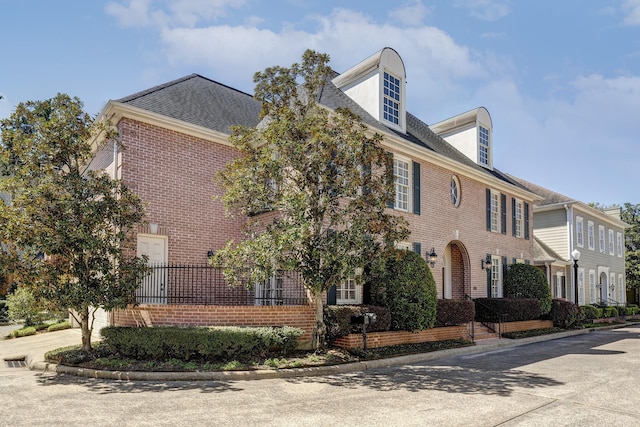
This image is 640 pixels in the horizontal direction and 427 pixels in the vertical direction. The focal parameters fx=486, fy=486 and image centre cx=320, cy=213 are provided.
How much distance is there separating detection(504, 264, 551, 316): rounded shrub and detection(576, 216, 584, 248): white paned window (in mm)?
8978

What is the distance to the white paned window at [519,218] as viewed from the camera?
2197cm

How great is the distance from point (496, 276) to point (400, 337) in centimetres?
891

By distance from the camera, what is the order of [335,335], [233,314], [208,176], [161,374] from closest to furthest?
[161,374] → [233,314] → [335,335] → [208,176]

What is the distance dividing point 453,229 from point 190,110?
10.1m

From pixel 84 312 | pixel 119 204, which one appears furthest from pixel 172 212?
pixel 84 312

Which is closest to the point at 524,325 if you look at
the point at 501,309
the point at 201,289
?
the point at 501,309

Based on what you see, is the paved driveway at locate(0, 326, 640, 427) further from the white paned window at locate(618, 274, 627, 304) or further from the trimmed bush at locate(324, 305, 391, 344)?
the white paned window at locate(618, 274, 627, 304)

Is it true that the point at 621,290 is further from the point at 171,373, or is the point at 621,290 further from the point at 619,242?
the point at 171,373

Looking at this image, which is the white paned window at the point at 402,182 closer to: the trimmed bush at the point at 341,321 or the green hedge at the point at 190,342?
the trimmed bush at the point at 341,321

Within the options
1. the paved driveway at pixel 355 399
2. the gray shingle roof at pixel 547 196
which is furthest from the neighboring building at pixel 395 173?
the gray shingle roof at pixel 547 196

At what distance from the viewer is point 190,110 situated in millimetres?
14539

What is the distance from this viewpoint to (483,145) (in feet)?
71.4

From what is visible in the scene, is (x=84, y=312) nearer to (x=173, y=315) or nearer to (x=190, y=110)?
(x=173, y=315)

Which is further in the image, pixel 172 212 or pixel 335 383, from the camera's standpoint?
pixel 172 212
